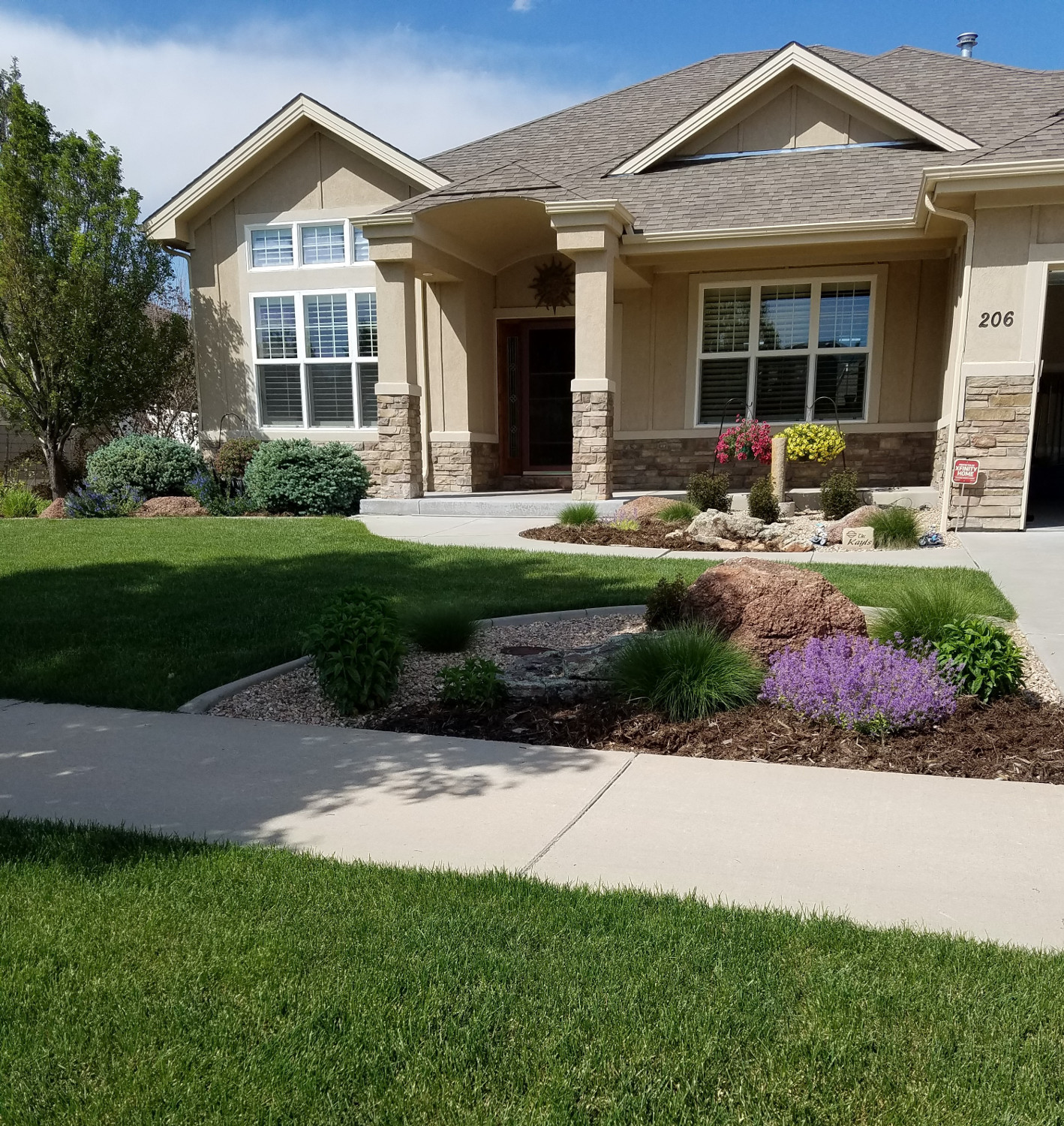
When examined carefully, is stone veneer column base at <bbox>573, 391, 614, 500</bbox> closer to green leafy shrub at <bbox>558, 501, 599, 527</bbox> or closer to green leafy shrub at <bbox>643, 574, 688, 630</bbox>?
green leafy shrub at <bbox>558, 501, 599, 527</bbox>

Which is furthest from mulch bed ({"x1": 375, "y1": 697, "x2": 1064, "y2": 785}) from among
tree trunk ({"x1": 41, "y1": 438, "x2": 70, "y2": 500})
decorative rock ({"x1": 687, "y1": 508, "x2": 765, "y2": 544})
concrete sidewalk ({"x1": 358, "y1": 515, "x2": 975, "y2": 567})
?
tree trunk ({"x1": 41, "y1": 438, "x2": 70, "y2": 500})

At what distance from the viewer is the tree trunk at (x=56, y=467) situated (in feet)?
50.5

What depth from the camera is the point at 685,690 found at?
4441mm

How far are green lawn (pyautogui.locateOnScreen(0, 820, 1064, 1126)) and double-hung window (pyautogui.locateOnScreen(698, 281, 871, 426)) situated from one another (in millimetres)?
12335

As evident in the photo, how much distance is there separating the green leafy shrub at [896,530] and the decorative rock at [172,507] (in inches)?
368

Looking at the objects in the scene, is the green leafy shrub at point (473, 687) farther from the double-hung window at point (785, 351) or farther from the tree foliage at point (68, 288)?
the tree foliage at point (68, 288)

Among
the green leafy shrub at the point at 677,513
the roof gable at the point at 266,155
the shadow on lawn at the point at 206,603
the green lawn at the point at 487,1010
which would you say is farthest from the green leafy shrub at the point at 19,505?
the green lawn at the point at 487,1010

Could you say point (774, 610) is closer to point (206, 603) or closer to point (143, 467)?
point (206, 603)

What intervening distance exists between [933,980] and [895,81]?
1680 centimetres

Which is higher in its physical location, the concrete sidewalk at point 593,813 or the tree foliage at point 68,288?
the tree foliage at point 68,288

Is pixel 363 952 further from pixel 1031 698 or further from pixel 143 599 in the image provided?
pixel 143 599

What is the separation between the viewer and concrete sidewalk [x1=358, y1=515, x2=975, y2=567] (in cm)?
868

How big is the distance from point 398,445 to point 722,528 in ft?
17.2

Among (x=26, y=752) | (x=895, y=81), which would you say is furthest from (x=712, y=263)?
(x=26, y=752)
